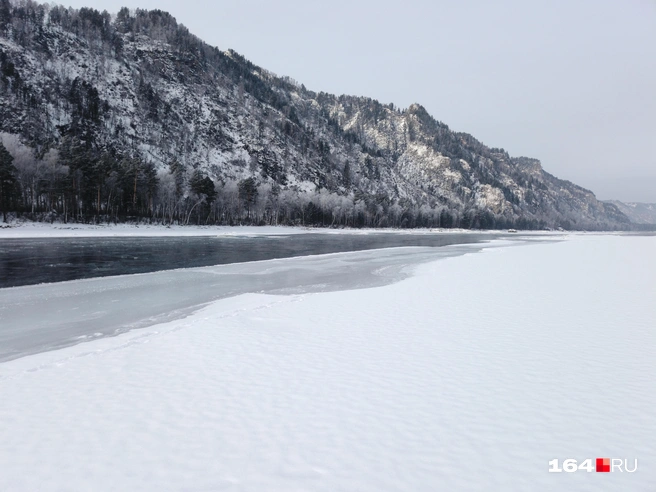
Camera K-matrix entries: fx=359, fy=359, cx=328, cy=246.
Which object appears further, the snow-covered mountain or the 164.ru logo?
the snow-covered mountain

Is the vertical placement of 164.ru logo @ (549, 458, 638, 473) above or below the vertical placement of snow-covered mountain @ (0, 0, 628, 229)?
below

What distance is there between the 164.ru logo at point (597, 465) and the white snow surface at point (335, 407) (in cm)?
8

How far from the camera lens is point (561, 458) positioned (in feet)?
15.6

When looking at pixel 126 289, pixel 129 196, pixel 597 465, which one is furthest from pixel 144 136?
pixel 597 465

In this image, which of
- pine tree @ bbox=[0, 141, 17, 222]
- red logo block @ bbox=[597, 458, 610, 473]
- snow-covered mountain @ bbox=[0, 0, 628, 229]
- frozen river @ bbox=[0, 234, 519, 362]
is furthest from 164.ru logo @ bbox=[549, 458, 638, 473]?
snow-covered mountain @ bbox=[0, 0, 628, 229]

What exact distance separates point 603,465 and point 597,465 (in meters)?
0.08

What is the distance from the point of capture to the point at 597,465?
4.66 metres

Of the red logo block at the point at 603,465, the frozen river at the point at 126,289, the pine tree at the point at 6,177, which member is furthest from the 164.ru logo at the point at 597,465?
the pine tree at the point at 6,177

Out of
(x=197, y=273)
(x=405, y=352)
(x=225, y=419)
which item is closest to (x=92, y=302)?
(x=197, y=273)

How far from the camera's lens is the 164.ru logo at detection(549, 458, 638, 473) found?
4.57 metres

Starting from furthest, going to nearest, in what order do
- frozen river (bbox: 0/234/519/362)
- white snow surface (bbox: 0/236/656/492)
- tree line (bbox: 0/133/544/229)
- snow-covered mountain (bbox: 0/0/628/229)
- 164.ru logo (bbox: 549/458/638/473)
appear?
snow-covered mountain (bbox: 0/0/628/229) < tree line (bbox: 0/133/544/229) < frozen river (bbox: 0/234/519/362) < 164.ru logo (bbox: 549/458/638/473) < white snow surface (bbox: 0/236/656/492)

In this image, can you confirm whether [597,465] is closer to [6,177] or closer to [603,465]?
[603,465]

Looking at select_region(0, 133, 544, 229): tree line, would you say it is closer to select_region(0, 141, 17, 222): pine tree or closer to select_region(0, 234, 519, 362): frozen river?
select_region(0, 141, 17, 222): pine tree

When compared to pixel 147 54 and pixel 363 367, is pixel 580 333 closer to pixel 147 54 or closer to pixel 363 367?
pixel 363 367
